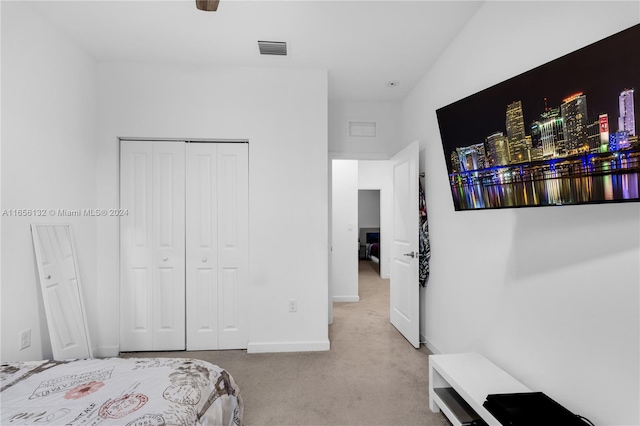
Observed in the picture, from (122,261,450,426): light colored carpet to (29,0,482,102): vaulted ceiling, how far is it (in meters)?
2.79

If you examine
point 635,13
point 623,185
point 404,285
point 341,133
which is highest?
point 341,133

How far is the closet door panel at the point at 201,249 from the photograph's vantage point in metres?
3.03

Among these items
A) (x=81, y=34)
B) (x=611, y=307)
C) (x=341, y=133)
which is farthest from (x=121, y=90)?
(x=611, y=307)

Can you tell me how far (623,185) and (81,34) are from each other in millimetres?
Result: 3610

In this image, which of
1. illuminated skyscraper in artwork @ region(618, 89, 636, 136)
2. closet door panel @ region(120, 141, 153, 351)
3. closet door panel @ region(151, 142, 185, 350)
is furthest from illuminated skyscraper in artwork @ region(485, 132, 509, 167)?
closet door panel @ region(120, 141, 153, 351)

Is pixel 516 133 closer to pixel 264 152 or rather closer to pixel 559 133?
pixel 559 133

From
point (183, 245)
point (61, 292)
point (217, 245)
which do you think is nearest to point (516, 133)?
point (217, 245)

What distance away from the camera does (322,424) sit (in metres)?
1.93

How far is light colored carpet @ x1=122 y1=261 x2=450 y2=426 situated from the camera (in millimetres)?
2012

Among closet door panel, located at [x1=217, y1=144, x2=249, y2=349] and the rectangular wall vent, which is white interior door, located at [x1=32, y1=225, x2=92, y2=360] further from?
the rectangular wall vent

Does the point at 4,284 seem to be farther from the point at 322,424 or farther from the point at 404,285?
the point at 404,285

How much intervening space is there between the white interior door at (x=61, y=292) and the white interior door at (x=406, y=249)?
2.93 meters

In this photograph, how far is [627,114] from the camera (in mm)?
1030

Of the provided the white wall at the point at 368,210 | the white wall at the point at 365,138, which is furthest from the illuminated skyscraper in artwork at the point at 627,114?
the white wall at the point at 368,210
